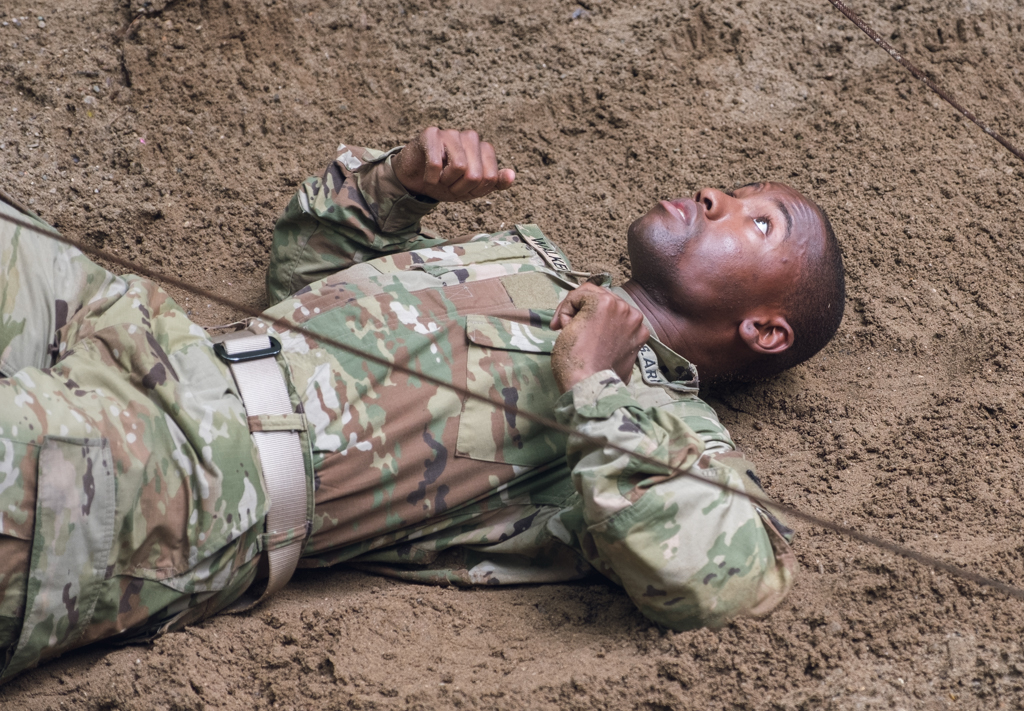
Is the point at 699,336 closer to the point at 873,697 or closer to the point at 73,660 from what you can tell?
the point at 873,697

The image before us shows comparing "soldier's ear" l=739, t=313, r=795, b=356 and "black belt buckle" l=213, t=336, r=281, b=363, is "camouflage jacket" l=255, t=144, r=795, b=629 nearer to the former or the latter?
"black belt buckle" l=213, t=336, r=281, b=363

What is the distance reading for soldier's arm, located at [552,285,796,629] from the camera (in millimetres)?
1708

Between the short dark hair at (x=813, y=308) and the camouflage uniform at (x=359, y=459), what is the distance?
32cm

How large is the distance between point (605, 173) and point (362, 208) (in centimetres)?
98

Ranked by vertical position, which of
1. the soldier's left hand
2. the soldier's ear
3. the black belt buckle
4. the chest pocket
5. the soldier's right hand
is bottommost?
the soldier's ear

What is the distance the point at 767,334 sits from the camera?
7.78 ft

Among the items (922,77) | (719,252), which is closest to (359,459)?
(719,252)

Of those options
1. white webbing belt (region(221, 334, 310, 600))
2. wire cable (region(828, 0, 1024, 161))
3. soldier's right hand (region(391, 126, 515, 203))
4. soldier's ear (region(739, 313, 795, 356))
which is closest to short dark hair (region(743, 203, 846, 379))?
soldier's ear (region(739, 313, 795, 356))

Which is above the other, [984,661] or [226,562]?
[226,562]

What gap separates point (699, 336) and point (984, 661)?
3.38ft

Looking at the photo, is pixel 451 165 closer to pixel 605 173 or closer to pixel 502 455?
pixel 502 455

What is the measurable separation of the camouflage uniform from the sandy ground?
A: 129 millimetres

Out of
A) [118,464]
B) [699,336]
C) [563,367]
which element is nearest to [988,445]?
[699,336]

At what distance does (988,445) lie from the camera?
2.19 m
